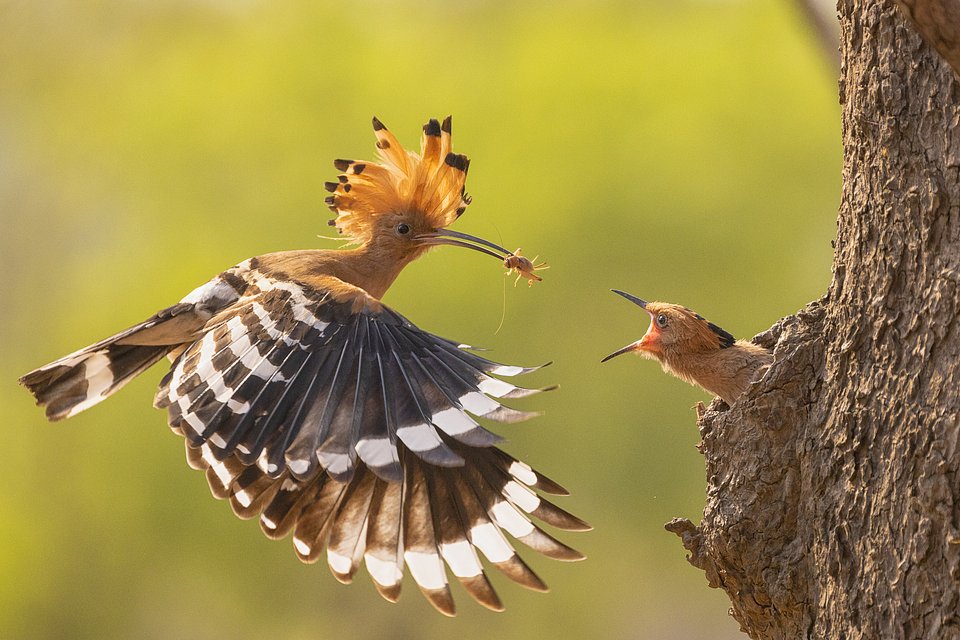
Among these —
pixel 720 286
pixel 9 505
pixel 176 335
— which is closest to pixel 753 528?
pixel 176 335

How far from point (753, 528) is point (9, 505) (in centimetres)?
590

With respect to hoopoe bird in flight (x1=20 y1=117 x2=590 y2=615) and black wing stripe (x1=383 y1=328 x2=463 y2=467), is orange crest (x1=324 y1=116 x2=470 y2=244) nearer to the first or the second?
hoopoe bird in flight (x1=20 y1=117 x2=590 y2=615)

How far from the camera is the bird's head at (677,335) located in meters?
2.05

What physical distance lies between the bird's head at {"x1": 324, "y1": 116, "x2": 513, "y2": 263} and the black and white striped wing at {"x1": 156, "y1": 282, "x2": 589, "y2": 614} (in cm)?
63

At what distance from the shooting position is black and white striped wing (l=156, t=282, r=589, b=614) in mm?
1830

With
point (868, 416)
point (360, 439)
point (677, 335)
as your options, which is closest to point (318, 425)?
point (360, 439)

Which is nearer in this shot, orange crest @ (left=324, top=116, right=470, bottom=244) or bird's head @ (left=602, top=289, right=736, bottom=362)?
bird's head @ (left=602, top=289, right=736, bottom=362)

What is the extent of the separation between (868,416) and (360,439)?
825 millimetres

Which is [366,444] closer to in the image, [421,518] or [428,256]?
[421,518]

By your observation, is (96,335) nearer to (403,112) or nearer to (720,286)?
(403,112)

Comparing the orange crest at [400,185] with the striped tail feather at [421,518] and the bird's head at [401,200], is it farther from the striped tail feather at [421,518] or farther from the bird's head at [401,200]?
the striped tail feather at [421,518]

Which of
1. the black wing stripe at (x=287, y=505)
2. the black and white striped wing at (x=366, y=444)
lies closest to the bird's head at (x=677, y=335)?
the black and white striped wing at (x=366, y=444)

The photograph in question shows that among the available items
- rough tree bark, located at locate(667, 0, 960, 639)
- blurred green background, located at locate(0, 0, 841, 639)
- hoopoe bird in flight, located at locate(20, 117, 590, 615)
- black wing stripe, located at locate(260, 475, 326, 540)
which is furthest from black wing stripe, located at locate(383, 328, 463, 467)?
blurred green background, located at locate(0, 0, 841, 639)

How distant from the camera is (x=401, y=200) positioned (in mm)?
2740
